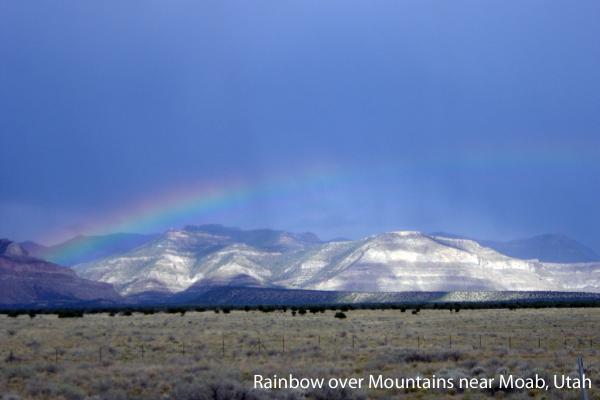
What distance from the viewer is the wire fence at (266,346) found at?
3441 centimetres

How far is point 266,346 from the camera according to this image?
3856 cm

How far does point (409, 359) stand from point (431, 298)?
545 feet

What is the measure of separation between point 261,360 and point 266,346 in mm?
6909

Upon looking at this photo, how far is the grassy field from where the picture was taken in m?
23.2

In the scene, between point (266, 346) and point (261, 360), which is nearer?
point (261, 360)

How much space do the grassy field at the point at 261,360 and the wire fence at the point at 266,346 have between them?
6 centimetres

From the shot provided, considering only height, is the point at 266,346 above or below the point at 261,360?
above

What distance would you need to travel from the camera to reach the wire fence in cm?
3441

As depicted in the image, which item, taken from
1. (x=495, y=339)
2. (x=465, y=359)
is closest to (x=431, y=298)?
(x=495, y=339)

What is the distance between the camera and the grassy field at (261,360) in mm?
23156

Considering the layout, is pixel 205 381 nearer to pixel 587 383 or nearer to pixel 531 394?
pixel 531 394

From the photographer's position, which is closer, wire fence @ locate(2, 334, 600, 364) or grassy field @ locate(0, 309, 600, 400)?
grassy field @ locate(0, 309, 600, 400)

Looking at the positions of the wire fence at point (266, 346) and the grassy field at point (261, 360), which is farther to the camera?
the wire fence at point (266, 346)

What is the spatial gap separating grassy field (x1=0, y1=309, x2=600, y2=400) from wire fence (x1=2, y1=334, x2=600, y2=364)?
0.19 feet
